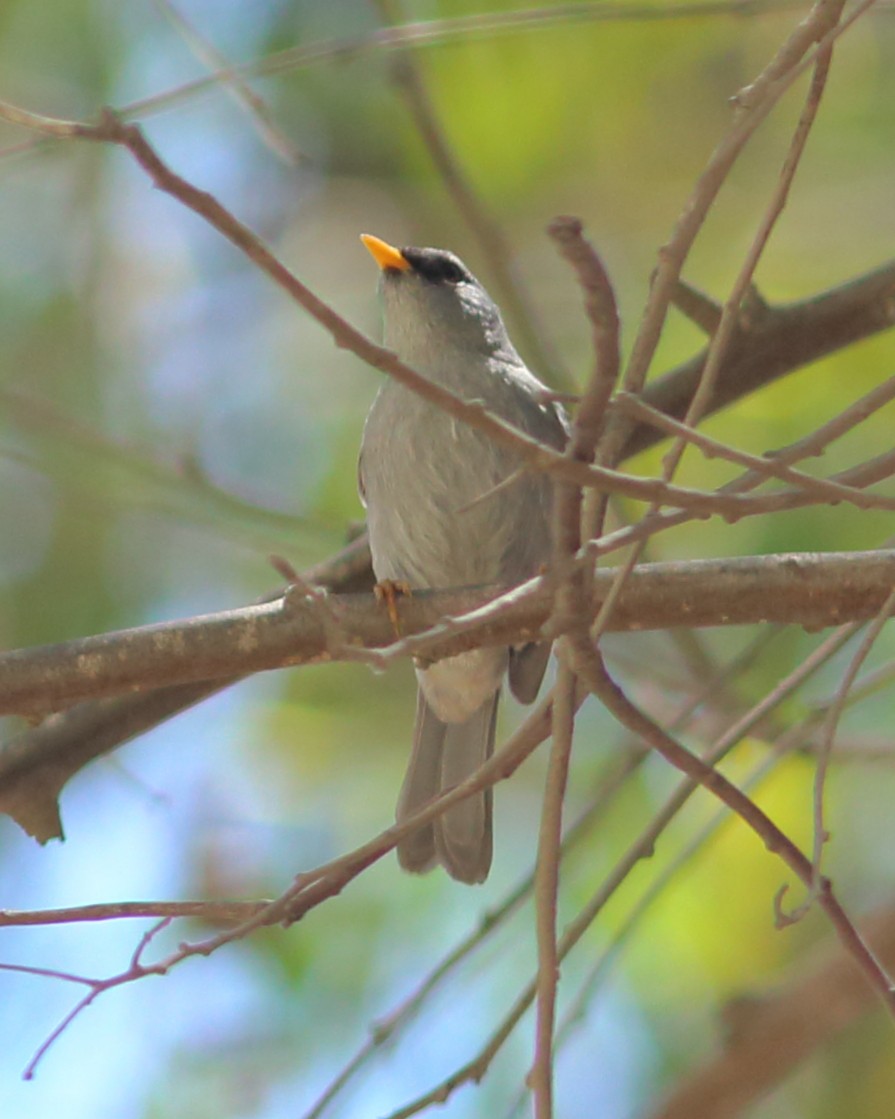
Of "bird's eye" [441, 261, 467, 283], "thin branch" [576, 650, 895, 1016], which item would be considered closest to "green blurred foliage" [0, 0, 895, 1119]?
"bird's eye" [441, 261, 467, 283]

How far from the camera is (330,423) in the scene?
6.59 meters

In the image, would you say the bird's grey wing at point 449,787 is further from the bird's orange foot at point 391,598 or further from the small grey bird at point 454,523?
the bird's orange foot at point 391,598

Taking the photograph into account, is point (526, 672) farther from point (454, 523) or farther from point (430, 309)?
point (430, 309)

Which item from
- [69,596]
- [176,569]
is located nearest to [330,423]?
[176,569]

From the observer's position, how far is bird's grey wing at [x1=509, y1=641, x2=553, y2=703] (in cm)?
437

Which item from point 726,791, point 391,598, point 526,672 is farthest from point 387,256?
point 726,791

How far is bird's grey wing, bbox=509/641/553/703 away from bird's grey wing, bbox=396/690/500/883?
0.14 metres

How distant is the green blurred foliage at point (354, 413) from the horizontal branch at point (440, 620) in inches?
67.3

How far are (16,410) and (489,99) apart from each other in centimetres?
259

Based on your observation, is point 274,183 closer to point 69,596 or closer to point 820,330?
point 69,596

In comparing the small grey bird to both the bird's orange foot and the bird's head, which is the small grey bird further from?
the bird's orange foot

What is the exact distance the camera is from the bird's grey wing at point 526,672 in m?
4.37

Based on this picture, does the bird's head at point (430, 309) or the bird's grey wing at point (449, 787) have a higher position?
the bird's head at point (430, 309)

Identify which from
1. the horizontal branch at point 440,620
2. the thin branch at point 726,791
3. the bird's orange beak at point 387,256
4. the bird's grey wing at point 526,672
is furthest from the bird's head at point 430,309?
the thin branch at point 726,791
